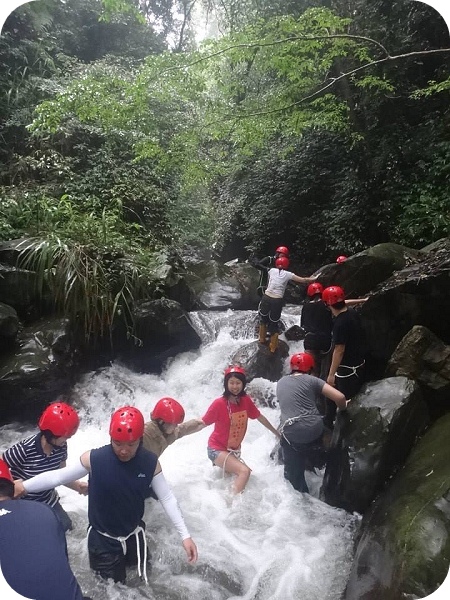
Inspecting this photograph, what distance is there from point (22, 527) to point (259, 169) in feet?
26.5

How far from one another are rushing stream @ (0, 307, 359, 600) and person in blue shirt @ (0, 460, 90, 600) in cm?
78

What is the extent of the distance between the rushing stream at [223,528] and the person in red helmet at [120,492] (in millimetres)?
170

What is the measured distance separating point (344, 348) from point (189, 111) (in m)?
3.57

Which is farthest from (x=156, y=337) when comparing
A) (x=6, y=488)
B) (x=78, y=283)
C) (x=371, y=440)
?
(x=6, y=488)

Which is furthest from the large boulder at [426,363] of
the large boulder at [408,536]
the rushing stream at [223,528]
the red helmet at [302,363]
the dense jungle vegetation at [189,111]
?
the dense jungle vegetation at [189,111]

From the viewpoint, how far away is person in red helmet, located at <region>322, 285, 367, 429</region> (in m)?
4.06

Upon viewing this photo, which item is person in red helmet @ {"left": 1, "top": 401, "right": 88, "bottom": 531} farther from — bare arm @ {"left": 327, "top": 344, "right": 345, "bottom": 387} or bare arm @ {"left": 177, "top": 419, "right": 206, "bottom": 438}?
bare arm @ {"left": 327, "top": 344, "right": 345, "bottom": 387}

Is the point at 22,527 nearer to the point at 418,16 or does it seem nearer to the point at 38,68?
the point at 418,16

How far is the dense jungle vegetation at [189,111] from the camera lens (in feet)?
13.8

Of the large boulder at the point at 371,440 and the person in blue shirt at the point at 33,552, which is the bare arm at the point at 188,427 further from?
the person in blue shirt at the point at 33,552

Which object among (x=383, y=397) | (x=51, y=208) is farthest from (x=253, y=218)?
(x=383, y=397)

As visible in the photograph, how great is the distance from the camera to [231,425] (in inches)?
139

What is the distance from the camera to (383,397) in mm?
3477

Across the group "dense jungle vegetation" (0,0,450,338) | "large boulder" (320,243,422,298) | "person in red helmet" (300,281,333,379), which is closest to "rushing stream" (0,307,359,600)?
"person in red helmet" (300,281,333,379)
